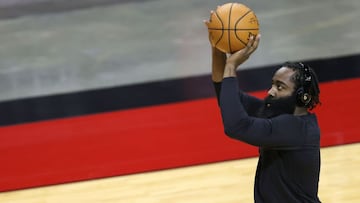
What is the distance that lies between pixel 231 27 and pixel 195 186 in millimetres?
2040

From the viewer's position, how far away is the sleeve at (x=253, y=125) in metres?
2.01

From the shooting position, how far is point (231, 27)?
2178 mm

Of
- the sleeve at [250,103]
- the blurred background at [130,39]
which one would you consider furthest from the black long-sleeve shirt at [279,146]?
the blurred background at [130,39]

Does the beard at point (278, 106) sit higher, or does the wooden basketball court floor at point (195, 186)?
the beard at point (278, 106)

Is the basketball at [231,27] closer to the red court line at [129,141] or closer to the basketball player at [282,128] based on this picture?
the basketball player at [282,128]

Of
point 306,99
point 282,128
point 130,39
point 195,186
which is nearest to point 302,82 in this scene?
→ point 306,99

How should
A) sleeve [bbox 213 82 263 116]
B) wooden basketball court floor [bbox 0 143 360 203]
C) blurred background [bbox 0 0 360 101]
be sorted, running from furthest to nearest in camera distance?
1. blurred background [bbox 0 0 360 101]
2. wooden basketball court floor [bbox 0 143 360 203]
3. sleeve [bbox 213 82 263 116]

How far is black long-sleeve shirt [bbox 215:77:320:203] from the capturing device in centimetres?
202

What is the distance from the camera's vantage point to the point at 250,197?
381 cm

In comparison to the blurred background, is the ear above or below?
above

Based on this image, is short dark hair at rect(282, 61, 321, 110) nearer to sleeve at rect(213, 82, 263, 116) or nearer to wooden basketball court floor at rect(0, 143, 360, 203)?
sleeve at rect(213, 82, 263, 116)

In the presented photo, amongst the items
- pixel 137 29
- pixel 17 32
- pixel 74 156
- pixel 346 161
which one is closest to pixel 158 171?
pixel 74 156

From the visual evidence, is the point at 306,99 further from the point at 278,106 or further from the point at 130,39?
the point at 130,39

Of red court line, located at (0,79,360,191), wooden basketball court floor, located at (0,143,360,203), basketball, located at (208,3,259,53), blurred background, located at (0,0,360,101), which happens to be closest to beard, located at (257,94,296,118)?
basketball, located at (208,3,259,53)
